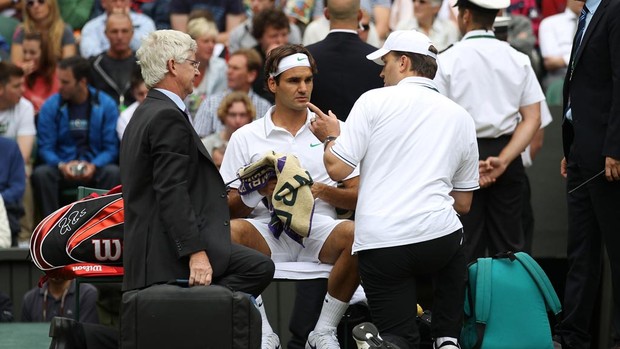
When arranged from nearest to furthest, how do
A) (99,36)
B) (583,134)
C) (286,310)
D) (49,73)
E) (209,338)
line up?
(209,338)
(583,134)
(286,310)
(49,73)
(99,36)

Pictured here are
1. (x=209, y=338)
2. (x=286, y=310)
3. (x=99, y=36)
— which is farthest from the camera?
(x=99, y=36)

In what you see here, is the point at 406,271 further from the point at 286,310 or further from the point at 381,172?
the point at 286,310

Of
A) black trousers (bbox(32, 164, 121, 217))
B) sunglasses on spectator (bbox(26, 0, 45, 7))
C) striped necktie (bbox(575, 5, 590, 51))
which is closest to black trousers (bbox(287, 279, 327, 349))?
striped necktie (bbox(575, 5, 590, 51))

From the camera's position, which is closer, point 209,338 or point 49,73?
point 209,338

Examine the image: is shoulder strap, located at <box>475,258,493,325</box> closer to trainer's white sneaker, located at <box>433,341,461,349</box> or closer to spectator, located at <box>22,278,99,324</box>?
trainer's white sneaker, located at <box>433,341,461,349</box>

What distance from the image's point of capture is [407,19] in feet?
38.5

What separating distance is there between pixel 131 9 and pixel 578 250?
7.29m

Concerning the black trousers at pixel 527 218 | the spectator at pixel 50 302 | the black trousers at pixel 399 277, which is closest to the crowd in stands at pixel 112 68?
the spectator at pixel 50 302

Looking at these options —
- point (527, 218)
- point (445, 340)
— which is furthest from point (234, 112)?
point (445, 340)

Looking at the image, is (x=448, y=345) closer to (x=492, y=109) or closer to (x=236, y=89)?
(x=492, y=109)

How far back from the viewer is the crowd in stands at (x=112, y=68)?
32.1 ft

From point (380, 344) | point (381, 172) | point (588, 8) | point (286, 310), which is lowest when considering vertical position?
point (286, 310)

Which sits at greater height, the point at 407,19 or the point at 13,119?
the point at 407,19

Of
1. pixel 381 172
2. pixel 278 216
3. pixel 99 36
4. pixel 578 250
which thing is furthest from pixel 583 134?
pixel 99 36
